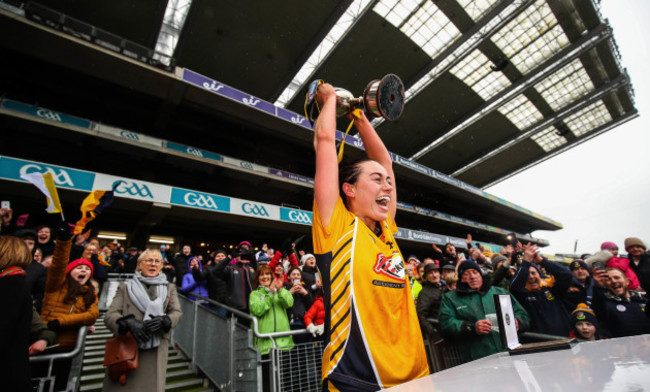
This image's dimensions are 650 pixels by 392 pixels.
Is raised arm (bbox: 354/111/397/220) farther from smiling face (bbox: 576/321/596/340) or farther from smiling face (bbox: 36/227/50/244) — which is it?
smiling face (bbox: 36/227/50/244)

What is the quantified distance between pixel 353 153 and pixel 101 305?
42.1 feet

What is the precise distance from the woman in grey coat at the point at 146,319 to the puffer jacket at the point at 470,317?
107 inches

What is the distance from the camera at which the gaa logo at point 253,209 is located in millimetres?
13391

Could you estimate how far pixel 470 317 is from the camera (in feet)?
9.70

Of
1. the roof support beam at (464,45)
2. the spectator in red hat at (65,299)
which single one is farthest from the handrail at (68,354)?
the roof support beam at (464,45)

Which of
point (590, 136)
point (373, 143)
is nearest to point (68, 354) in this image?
point (373, 143)

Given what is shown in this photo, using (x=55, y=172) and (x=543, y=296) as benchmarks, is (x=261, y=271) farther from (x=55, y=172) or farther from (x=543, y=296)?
(x=55, y=172)

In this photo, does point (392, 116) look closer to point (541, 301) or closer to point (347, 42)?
point (541, 301)

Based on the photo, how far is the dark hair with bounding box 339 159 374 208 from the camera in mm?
1353

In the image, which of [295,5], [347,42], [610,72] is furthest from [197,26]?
[610,72]

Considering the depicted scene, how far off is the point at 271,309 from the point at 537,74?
20.2 m

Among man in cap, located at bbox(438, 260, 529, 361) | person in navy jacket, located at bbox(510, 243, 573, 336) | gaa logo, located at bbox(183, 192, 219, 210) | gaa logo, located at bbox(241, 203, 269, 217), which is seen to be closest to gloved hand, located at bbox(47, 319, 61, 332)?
man in cap, located at bbox(438, 260, 529, 361)

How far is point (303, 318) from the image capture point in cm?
411

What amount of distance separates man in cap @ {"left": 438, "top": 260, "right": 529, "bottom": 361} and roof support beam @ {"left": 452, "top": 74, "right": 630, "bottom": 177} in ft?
77.3
